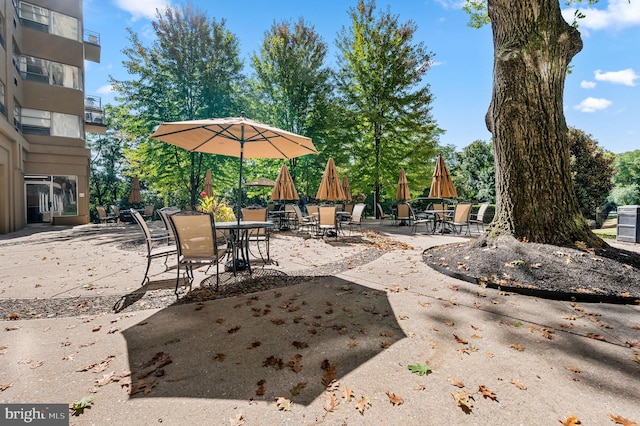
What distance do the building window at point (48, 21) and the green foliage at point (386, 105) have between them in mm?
17151

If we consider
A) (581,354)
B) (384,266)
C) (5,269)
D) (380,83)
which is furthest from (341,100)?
(581,354)

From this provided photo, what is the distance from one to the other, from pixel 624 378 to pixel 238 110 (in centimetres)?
1968

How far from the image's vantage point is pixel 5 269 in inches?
227

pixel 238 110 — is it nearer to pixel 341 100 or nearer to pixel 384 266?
pixel 341 100

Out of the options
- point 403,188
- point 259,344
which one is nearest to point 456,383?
point 259,344

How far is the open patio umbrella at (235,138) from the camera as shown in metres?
4.91

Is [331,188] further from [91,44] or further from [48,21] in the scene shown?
[91,44]

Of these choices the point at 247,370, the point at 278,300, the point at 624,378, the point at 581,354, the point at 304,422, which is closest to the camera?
the point at 304,422

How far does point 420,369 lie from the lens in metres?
2.29

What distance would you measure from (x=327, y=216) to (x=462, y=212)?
4.32 meters

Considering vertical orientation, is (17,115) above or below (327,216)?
above

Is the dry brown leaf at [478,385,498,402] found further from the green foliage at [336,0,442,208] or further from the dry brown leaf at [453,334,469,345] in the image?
the green foliage at [336,0,442,208]

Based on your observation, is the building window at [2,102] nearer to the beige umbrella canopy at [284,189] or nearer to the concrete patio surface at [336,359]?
the beige umbrella canopy at [284,189]

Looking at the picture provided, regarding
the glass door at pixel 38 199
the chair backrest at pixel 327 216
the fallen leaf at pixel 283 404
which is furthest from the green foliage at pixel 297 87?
the fallen leaf at pixel 283 404
